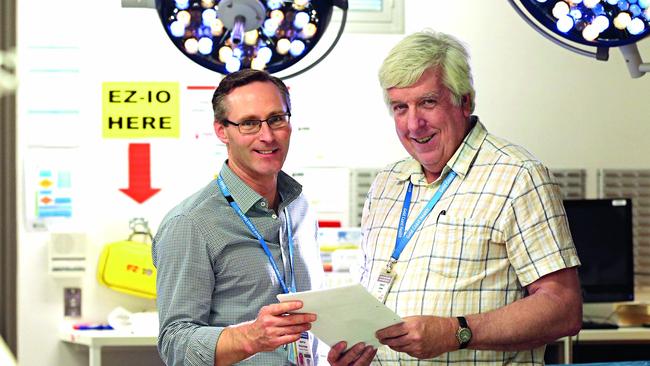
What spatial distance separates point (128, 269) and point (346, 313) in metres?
2.74

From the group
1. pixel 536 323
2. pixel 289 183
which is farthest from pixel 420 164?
pixel 536 323

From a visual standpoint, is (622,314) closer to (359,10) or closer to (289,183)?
(359,10)

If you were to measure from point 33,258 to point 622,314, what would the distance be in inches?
106

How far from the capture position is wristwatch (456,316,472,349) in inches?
88.3

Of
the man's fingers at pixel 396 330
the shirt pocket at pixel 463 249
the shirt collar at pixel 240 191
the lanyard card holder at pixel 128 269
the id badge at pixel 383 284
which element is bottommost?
the lanyard card holder at pixel 128 269

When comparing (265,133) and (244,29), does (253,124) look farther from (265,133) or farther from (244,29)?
(244,29)

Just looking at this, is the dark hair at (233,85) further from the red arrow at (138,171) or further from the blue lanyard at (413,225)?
the red arrow at (138,171)

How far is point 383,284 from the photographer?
245cm

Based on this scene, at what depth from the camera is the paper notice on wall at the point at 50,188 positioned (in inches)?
188

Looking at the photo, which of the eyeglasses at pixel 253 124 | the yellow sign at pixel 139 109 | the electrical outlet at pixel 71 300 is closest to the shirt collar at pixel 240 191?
the eyeglasses at pixel 253 124

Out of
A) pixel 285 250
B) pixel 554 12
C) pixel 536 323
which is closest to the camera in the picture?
pixel 536 323

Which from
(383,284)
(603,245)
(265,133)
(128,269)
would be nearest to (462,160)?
(383,284)

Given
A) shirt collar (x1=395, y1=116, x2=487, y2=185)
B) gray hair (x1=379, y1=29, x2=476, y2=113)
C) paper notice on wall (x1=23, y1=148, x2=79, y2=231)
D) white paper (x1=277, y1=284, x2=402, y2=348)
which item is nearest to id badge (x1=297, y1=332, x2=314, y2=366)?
white paper (x1=277, y1=284, x2=402, y2=348)

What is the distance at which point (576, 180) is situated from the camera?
5.09 metres
